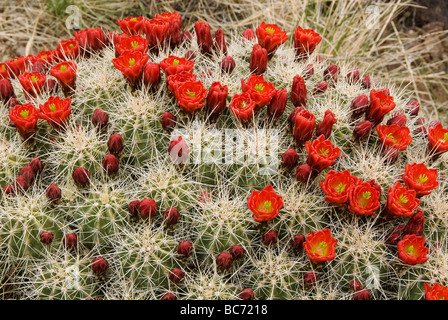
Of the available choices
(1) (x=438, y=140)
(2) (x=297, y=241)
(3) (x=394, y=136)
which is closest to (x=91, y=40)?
(2) (x=297, y=241)

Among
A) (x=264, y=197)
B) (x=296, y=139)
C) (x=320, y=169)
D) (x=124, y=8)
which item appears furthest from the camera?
(x=124, y=8)

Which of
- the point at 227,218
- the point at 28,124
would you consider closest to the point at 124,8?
the point at 28,124

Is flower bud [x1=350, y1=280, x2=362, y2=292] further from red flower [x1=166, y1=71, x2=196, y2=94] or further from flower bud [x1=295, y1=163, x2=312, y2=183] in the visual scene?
red flower [x1=166, y1=71, x2=196, y2=94]

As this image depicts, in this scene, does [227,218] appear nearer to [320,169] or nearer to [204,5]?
[320,169]

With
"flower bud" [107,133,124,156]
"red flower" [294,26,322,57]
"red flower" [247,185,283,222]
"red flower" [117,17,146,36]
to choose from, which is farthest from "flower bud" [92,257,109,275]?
"red flower" [294,26,322,57]

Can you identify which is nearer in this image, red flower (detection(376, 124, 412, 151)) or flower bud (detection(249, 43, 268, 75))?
red flower (detection(376, 124, 412, 151))

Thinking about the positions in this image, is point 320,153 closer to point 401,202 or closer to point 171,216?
point 401,202
